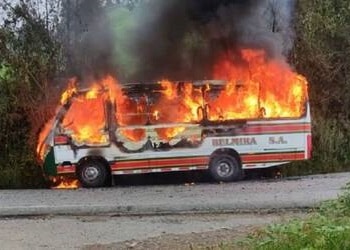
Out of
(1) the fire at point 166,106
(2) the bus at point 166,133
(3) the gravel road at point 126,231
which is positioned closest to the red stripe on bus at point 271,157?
(2) the bus at point 166,133

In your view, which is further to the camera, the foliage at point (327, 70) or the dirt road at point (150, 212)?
the foliage at point (327, 70)

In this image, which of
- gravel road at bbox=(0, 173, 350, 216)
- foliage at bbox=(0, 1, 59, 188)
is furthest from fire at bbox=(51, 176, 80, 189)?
gravel road at bbox=(0, 173, 350, 216)

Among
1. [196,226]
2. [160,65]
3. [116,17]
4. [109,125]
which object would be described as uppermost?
[116,17]

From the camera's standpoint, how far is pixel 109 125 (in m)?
12.6

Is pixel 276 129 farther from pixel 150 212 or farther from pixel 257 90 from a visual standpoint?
pixel 150 212

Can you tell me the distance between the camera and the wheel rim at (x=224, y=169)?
13.1 meters

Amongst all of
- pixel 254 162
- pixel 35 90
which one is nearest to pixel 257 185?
pixel 254 162

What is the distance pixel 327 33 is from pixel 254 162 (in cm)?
456

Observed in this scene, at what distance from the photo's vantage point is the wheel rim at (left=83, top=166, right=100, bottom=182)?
12.9 meters

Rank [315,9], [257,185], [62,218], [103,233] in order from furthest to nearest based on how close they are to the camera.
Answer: [315,9] < [257,185] < [62,218] < [103,233]

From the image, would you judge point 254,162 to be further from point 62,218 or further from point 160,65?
point 62,218

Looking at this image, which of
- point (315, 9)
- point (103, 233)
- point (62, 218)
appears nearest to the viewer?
point (103, 233)

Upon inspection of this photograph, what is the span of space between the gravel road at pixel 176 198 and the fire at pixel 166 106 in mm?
1077

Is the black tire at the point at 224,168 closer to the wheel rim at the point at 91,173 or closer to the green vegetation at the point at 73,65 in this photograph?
the green vegetation at the point at 73,65
